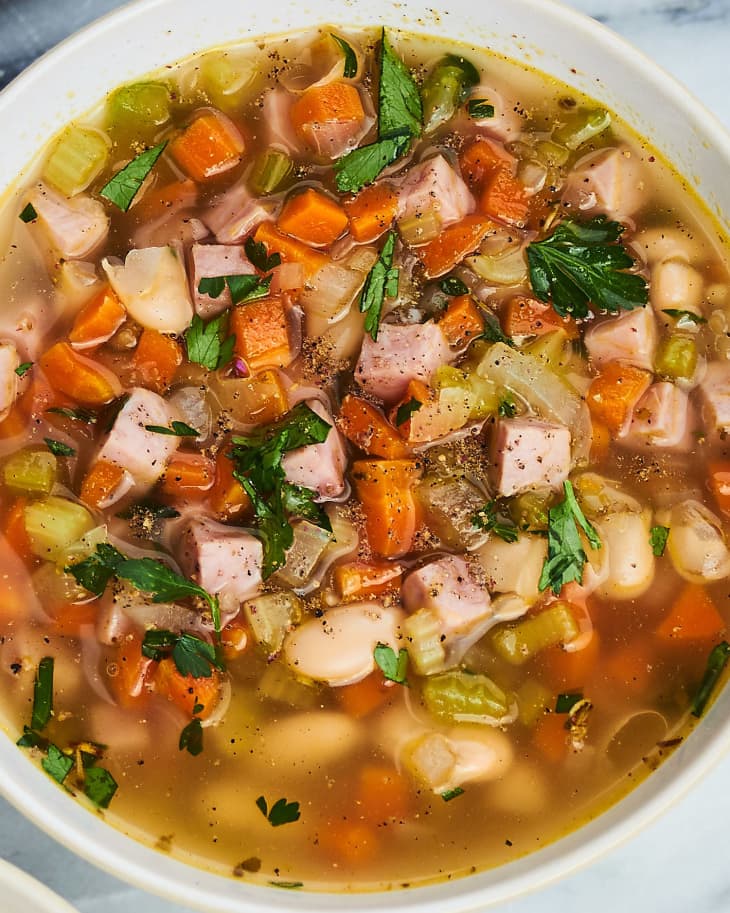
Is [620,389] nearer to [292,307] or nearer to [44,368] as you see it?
[292,307]

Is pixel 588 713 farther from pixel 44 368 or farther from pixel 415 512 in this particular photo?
pixel 44 368

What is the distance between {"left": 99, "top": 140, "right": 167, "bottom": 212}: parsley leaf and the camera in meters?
2.55

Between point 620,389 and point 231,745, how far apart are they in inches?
51.9

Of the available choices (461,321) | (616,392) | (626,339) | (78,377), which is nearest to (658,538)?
(616,392)

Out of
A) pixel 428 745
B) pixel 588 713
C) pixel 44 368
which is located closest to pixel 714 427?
pixel 588 713

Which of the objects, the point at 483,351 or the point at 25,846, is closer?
the point at 483,351

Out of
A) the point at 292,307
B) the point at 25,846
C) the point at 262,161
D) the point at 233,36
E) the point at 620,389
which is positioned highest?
the point at 233,36

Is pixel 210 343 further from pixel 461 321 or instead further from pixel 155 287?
pixel 461 321

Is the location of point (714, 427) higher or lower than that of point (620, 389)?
lower

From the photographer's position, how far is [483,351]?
250cm

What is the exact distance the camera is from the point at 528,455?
2.42 meters

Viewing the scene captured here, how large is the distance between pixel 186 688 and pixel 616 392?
1292 millimetres

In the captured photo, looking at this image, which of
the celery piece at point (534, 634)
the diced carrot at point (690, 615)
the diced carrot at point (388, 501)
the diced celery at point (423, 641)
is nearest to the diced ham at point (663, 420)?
the diced carrot at point (690, 615)

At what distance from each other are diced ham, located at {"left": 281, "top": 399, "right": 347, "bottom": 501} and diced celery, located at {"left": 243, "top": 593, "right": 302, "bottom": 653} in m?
0.27
